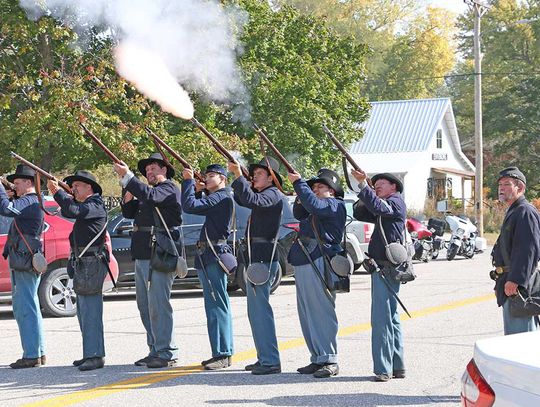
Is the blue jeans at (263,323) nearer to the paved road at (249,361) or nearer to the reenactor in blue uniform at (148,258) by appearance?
the paved road at (249,361)

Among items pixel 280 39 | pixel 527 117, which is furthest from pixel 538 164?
pixel 280 39

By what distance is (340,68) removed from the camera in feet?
118

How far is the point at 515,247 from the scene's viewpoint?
324 inches

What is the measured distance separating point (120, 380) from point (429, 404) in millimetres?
2766

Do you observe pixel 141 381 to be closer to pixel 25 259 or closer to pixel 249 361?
pixel 249 361

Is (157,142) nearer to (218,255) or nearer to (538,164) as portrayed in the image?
(218,255)

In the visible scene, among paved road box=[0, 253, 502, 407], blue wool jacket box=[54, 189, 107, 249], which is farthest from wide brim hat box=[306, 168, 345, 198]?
blue wool jacket box=[54, 189, 107, 249]

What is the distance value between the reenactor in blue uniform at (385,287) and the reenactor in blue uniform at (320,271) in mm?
376

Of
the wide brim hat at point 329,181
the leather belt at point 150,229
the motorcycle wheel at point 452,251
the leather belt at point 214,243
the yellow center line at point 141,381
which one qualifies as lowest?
the yellow center line at point 141,381

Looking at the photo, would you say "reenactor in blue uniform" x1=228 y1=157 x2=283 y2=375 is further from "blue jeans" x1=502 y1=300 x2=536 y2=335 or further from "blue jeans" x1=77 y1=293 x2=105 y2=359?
"blue jeans" x1=502 y1=300 x2=536 y2=335

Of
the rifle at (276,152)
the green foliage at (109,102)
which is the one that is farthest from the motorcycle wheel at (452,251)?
the rifle at (276,152)

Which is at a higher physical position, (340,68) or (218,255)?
(340,68)

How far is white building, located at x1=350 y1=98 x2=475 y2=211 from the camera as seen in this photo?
58469 mm

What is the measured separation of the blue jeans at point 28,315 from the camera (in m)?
10.4
